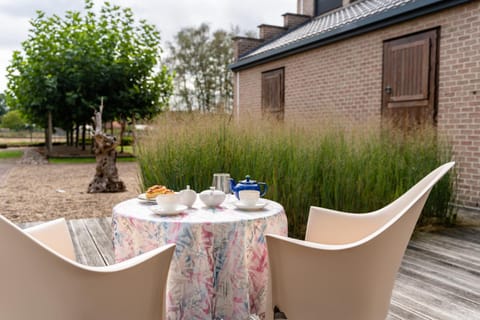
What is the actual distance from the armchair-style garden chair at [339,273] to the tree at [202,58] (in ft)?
72.1

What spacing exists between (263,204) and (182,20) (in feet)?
74.8

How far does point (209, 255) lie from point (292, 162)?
211 cm

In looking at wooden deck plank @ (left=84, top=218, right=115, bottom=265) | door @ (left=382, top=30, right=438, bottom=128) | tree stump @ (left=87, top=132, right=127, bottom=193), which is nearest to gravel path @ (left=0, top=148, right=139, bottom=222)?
tree stump @ (left=87, top=132, right=127, bottom=193)

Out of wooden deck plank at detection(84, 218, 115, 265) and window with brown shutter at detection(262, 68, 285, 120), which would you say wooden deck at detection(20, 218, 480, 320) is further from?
window with brown shutter at detection(262, 68, 285, 120)

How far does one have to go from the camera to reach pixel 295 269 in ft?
5.89

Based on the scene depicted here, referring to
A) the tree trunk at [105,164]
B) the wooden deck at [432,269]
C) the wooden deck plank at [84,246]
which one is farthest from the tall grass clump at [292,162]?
the tree trunk at [105,164]

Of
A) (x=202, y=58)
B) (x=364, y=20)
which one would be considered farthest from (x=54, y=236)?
(x=202, y=58)

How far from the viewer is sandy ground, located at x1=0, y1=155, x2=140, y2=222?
5.88 metres

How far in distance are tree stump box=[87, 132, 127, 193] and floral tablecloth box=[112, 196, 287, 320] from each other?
19.5 ft

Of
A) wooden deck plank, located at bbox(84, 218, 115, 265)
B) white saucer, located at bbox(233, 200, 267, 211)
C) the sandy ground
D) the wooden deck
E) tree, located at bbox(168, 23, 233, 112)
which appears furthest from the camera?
tree, located at bbox(168, 23, 233, 112)

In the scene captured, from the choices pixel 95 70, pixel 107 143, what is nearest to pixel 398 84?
pixel 107 143

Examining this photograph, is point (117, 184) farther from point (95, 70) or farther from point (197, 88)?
point (197, 88)

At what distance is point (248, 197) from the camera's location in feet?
7.61

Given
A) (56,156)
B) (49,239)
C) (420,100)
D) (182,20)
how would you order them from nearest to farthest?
(49,239) < (420,100) < (56,156) < (182,20)
